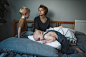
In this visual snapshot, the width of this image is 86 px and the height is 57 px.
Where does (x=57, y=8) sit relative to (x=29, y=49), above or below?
above

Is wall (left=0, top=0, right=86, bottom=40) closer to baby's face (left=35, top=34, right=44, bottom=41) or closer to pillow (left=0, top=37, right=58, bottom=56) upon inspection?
baby's face (left=35, top=34, right=44, bottom=41)

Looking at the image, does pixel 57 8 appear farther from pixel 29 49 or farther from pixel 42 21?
pixel 29 49

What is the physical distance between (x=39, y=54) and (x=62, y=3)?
1664 mm

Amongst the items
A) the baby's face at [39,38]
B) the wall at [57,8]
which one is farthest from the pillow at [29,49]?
the wall at [57,8]

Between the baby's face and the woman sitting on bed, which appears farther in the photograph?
the woman sitting on bed

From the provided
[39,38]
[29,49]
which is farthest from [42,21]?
[29,49]

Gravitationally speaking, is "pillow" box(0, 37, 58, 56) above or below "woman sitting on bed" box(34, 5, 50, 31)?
below

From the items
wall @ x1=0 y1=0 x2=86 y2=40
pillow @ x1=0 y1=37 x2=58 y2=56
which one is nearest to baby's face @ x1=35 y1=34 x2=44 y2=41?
pillow @ x1=0 y1=37 x2=58 y2=56

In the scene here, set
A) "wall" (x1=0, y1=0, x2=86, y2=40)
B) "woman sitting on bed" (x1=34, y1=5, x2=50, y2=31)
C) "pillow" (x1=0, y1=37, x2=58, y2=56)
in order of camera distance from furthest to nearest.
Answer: "wall" (x1=0, y1=0, x2=86, y2=40), "woman sitting on bed" (x1=34, y1=5, x2=50, y2=31), "pillow" (x1=0, y1=37, x2=58, y2=56)

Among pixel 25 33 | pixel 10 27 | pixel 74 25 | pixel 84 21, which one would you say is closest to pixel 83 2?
pixel 84 21

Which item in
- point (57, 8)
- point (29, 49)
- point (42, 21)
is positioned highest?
point (57, 8)

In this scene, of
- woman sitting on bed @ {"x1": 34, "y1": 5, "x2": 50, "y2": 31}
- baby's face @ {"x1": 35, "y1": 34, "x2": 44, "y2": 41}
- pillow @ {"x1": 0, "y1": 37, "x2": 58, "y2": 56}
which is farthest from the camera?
woman sitting on bed @ {"x1": 34, "y1": 5, "x2": 50, "y2": 31}

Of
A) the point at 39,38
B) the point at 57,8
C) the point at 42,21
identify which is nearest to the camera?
the point at 39,38

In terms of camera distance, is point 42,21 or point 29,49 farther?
point 42,21
